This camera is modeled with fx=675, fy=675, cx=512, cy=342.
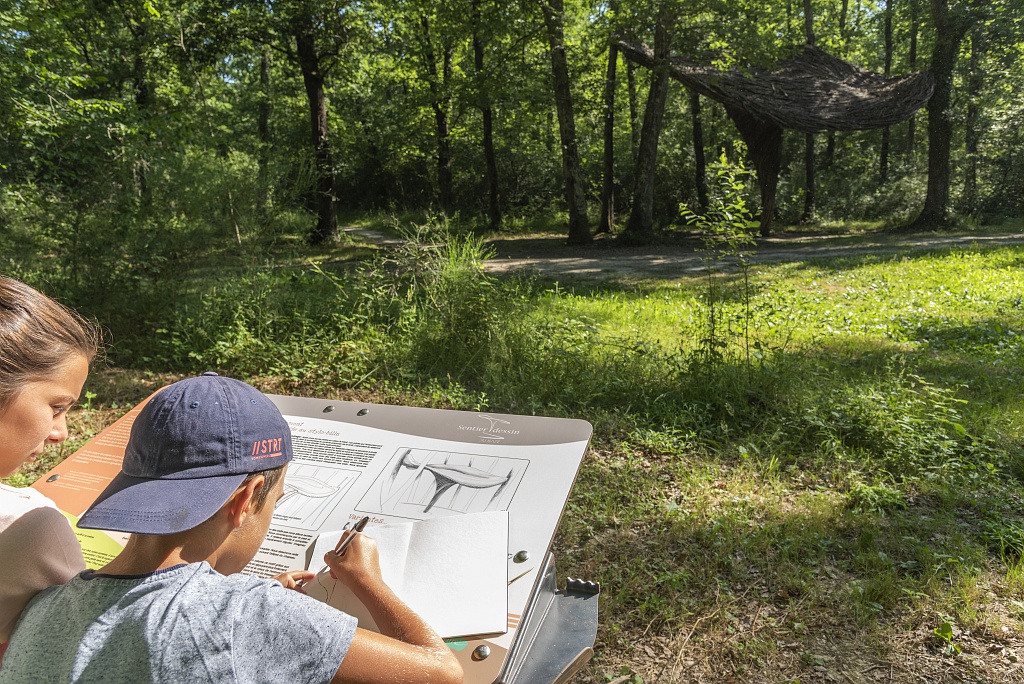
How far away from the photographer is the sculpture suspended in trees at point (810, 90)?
42.8 ft

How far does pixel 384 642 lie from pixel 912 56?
80.0ft

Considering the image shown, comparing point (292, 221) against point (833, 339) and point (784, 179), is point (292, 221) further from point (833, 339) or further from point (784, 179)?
point (784, 179)

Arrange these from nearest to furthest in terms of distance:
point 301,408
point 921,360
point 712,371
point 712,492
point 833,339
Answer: point 301,408 < point 712,492 < point 712,371 < point 921,360 < point 833,339

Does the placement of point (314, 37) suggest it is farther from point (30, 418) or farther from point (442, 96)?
point (30, 418)

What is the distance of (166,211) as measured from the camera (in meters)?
6.93

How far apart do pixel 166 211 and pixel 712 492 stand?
6014mm

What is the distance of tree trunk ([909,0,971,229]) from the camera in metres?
15.1

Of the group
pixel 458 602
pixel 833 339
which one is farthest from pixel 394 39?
pixel 458 602

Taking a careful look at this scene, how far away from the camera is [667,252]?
13.5m

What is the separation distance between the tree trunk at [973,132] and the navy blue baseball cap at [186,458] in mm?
20854

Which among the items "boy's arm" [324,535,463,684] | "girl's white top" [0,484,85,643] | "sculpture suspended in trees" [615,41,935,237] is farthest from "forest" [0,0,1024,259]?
"boy's arm" [324,535,463,684]

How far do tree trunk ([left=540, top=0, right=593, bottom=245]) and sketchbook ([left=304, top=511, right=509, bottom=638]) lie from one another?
1151cm

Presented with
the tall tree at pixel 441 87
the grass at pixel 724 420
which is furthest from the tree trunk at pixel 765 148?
the grass at pixel 724 420

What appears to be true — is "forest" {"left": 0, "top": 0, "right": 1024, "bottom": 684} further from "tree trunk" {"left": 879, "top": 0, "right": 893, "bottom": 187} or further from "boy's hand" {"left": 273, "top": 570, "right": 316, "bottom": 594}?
"tree trunk" {"left": 879, "top": 0, "right": 893, "bottom": 187}
